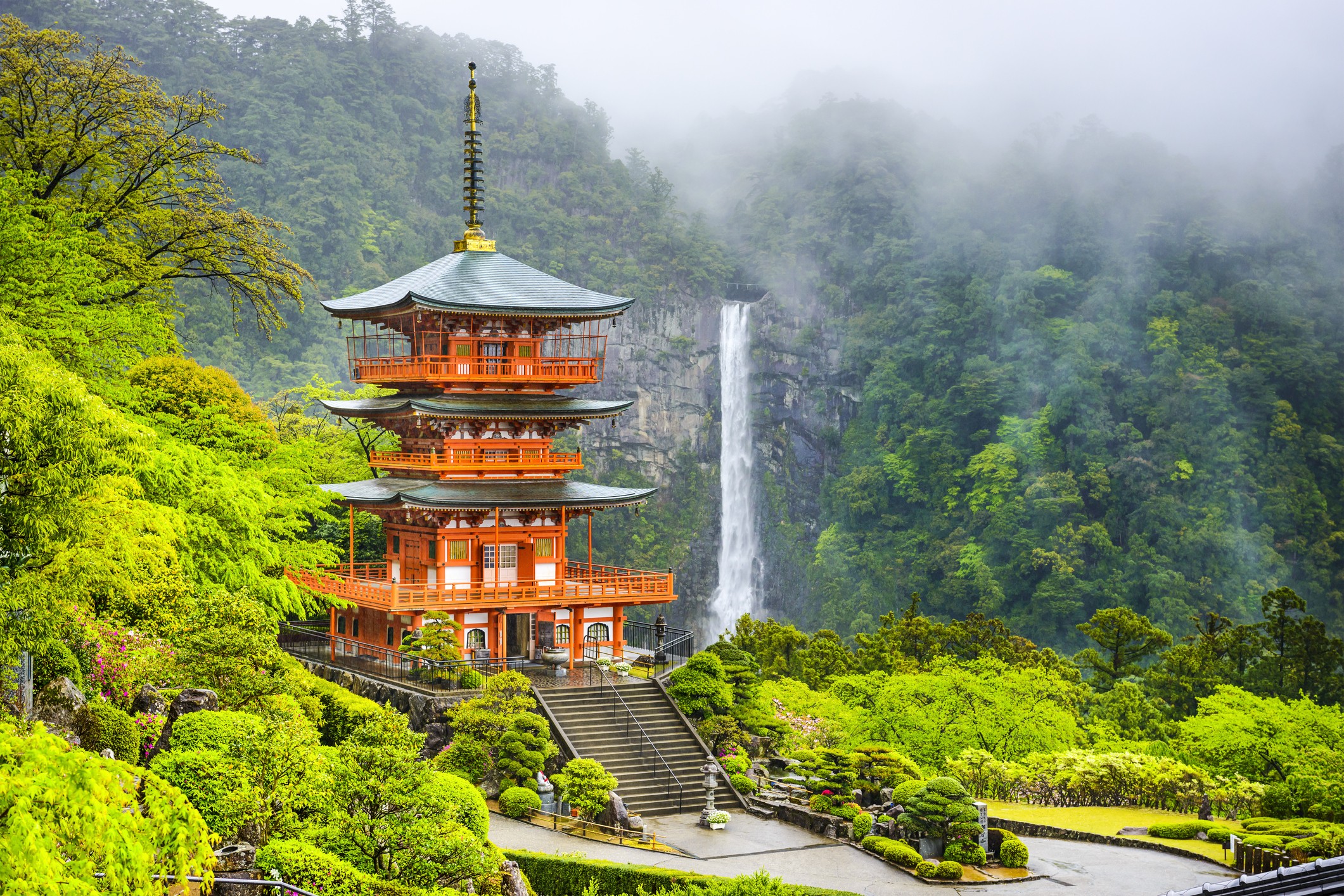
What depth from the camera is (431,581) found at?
28.5 metres

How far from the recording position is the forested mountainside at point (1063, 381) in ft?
200

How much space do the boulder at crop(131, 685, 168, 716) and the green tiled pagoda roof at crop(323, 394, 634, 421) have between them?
11412 millimetres

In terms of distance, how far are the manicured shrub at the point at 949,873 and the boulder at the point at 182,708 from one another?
1161 centimetres

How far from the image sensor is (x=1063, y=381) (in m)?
67.9

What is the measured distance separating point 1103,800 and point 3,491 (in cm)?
2197

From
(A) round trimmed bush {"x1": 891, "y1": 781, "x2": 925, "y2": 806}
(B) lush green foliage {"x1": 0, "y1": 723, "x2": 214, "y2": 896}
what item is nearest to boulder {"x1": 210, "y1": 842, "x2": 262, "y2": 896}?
(B) lush green foliage {"x1": 0, "y1": 723, "x2": 214, "y2": 896}

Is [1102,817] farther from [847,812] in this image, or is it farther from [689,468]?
[689,468]

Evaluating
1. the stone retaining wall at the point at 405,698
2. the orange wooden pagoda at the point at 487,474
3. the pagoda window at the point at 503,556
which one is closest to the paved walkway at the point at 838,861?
the stone retaining wall at the point at 405,698

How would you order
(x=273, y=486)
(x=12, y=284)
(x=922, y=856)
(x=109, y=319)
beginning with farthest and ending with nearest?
(x=273, y=486)
(x=109, y=319)
(x=12, y=284)
(x=922, y=856)

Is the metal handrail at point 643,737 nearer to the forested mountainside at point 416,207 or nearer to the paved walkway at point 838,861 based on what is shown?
the paved walkway at point 838,861

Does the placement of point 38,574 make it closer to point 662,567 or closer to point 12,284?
point 12,284

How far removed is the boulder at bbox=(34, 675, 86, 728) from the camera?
50.3 ft

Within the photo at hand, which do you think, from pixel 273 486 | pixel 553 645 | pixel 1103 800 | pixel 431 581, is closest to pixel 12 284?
pixel 273 486

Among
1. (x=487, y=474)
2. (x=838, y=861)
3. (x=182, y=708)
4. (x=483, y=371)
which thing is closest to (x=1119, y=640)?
(x=838, y=861)
